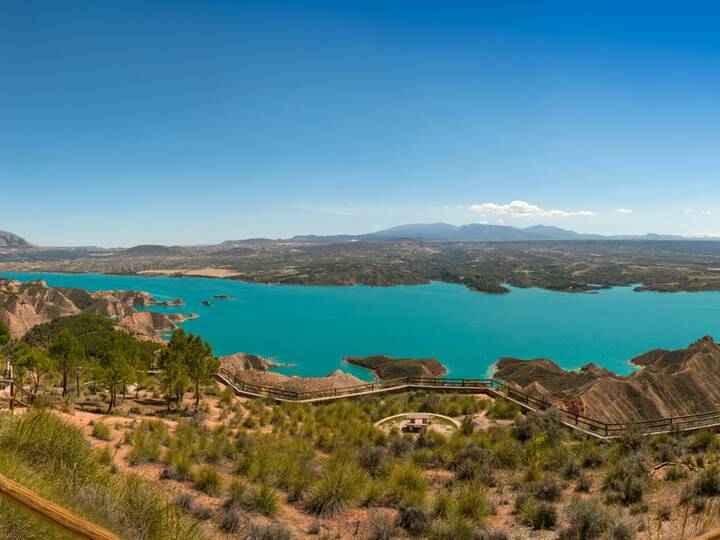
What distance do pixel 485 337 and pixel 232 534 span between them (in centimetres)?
7129

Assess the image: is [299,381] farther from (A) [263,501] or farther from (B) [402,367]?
(A) [263,501]

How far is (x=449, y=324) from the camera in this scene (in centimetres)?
8619

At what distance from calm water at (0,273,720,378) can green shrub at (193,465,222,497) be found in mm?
43142

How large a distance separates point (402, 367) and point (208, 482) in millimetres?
41310

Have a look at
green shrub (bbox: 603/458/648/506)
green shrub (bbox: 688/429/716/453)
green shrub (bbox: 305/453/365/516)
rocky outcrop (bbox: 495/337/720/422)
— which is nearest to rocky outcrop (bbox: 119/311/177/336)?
rocky outcrop (bbox: 495/337/720/422)

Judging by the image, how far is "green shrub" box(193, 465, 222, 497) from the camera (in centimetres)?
955

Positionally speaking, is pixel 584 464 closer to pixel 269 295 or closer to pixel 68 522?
pixel 68 522

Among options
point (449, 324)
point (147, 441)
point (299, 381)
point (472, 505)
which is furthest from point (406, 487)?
point (449, 324)

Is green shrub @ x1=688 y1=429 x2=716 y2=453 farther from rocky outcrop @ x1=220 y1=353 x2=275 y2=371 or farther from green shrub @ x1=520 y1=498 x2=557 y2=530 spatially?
rocky outcrop @ x1=220 y1=353 x2=275 y2=371

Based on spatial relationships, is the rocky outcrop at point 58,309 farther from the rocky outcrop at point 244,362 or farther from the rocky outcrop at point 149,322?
the rocky outcrop at point 244,362

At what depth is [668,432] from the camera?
48.3 ft

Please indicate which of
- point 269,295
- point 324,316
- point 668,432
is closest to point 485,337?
point 324,316

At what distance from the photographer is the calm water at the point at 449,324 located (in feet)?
210

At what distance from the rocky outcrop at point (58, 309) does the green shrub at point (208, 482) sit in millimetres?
61797
